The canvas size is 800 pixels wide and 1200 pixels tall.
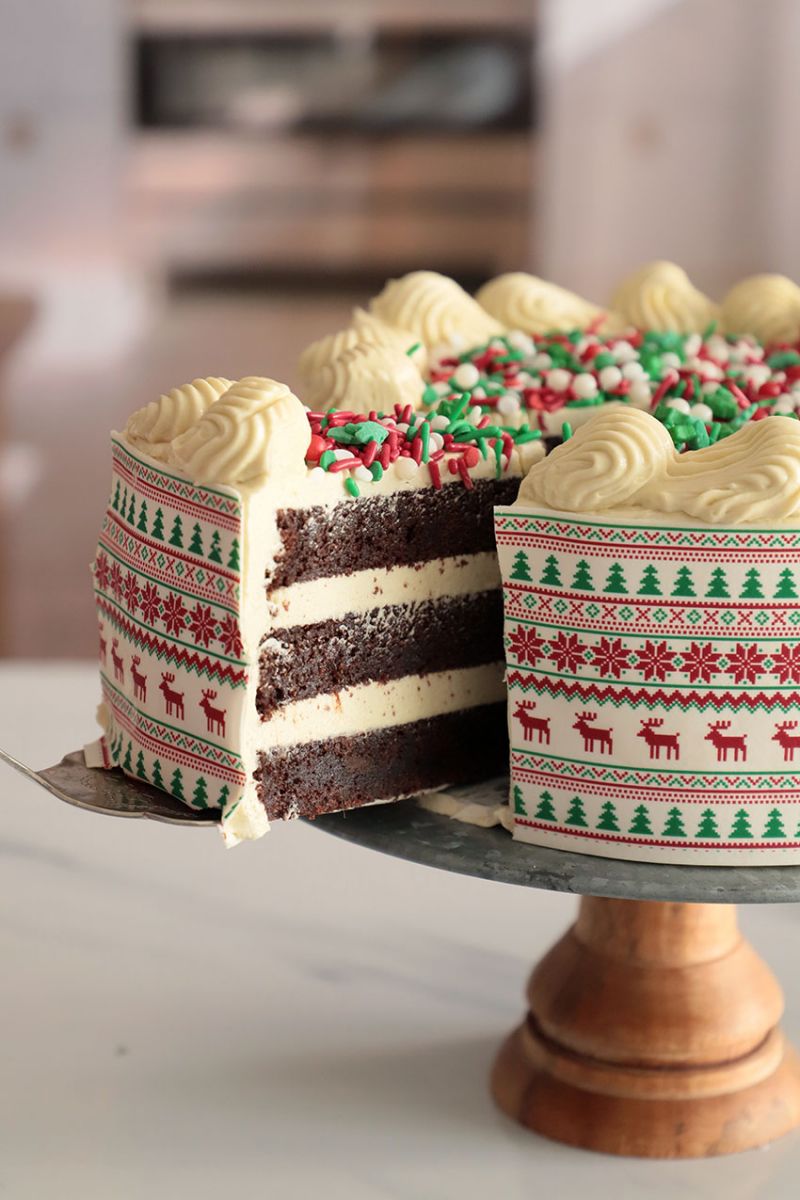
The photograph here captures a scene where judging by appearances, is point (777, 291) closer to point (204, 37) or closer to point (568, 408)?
point (568, 408)

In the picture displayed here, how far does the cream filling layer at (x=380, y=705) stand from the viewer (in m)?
1.93

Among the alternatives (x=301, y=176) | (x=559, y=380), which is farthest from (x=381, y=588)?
(x=301, y=176)

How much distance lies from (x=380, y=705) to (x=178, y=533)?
0.35 metres

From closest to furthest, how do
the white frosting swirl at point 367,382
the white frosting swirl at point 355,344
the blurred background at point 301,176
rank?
the white frosting swirl at point 367,382 → the white frosting swirl at point 355,344 → the blurred background at point 301,176

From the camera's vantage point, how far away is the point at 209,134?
5281 millimetres

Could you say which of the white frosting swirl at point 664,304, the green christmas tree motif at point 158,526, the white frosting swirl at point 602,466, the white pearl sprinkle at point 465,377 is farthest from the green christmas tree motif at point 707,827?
the white frosting swirl at point 664,304

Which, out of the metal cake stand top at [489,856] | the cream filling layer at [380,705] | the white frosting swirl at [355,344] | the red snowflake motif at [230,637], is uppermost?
the white frosting swirl at [355,344]

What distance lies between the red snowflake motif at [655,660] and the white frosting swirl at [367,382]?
0.65 metres

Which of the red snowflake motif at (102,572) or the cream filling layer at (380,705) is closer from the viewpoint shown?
the cream filling layer at (380,705)

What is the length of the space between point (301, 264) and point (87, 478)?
102cm

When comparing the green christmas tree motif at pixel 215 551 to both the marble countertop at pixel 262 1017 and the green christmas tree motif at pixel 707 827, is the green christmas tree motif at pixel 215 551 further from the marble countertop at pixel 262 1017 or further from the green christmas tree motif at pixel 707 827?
the marble countertop at pixel 262 1017

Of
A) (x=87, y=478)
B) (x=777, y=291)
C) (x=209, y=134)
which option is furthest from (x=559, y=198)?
(x=777, y=291)

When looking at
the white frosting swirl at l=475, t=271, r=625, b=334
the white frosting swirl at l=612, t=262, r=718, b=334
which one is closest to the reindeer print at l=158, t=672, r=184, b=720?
the white frosting swirl at l=475, t=271, r=625, b=334

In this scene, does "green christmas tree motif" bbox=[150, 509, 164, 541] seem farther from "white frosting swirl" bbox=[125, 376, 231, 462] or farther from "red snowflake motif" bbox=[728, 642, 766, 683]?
"red snowflake motif" bbox=[728, 642, 766, 683]
